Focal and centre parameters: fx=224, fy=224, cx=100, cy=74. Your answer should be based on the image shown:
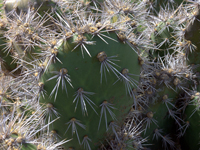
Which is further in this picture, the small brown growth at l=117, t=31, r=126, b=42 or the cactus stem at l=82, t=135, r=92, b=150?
the cactus stem at l=82, t=135, r=92, b=150

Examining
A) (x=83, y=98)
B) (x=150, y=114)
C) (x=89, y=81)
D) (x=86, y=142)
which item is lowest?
(x=150, y=114)

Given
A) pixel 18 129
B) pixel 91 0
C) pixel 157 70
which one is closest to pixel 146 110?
pixel 157 70

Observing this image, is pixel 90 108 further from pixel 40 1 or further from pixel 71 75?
pixel 40 1

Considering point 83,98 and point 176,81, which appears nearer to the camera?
point 83,98

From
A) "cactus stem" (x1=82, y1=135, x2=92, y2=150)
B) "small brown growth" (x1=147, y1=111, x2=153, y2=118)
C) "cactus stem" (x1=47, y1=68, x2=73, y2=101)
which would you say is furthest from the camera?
"small brown growth" (x1=147, y1=111, x2=153, y2=118)

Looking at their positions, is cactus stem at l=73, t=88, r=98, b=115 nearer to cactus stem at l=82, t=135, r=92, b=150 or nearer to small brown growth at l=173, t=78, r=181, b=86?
cactus stem at l=82, t=135, r=92, b=150

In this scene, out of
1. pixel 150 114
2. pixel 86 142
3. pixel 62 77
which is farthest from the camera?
pixel 150 114

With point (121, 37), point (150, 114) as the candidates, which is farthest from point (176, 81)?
point (121, 37)

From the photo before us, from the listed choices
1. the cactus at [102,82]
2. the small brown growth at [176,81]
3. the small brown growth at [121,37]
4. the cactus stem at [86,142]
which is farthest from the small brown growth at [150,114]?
the small brown growth at [121,37]

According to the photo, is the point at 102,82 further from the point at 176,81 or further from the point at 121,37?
the point at 176,81

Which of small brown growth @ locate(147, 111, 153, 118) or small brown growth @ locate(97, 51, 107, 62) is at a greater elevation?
small brown growth @ locate(97, 51, 107, 62)

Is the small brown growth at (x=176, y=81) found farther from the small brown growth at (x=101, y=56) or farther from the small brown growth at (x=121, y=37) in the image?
the small brown growth at (x=101, y=56)

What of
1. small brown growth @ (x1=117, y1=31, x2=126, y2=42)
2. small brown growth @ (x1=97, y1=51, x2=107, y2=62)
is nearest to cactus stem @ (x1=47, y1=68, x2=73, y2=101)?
small brown growth @ (x1=97, y1=51, x2=107, y2=62)
